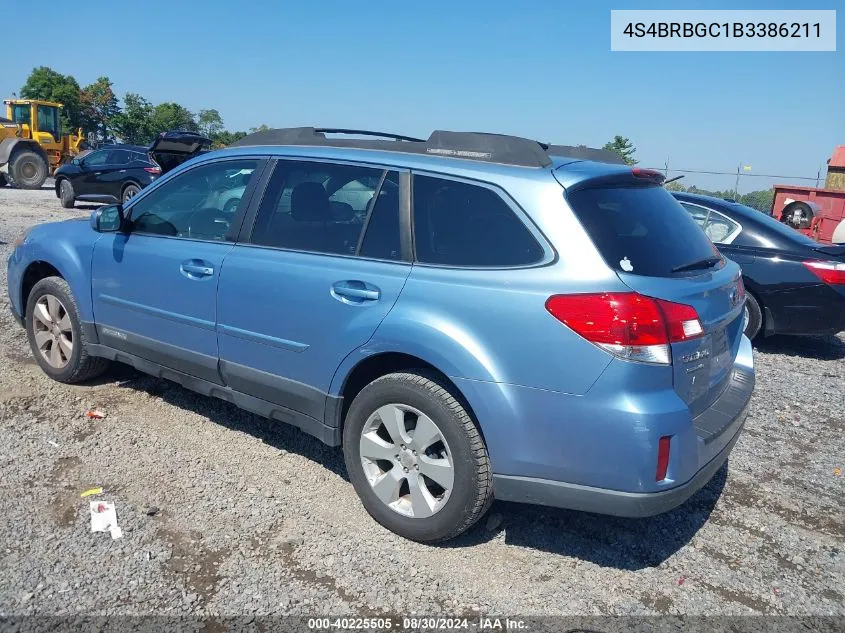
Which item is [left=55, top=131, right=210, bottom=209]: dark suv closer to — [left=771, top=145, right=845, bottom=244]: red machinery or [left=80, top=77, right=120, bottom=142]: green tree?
[left=771, top=145, right=845, bottom=244]: red machinery

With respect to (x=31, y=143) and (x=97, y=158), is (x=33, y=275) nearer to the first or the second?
(x=97, y=158)

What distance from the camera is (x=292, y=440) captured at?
4434 mm

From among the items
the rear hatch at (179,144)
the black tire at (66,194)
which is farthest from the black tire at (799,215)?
the black tire at (66,194)

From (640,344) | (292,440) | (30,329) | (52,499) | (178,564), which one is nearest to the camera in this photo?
(640,344)

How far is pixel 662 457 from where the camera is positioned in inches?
109

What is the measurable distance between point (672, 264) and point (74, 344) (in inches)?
155

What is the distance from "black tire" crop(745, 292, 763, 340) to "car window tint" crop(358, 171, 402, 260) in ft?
15.5

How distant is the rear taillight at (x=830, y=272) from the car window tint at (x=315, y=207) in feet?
16.1

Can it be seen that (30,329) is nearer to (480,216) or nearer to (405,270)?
(405,270)

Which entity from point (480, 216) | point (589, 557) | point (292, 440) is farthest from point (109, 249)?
point (589, 557)

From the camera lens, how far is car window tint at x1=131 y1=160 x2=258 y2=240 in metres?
4.09

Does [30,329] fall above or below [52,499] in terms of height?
above

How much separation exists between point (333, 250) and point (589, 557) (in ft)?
6.29

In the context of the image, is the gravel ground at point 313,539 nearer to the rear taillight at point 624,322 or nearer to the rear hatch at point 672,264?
the rear hatch at point 672,264
